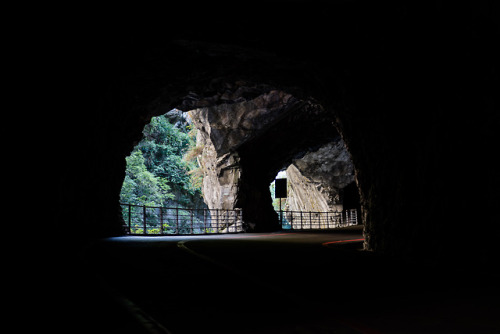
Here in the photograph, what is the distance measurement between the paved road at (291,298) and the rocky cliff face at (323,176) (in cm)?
2222

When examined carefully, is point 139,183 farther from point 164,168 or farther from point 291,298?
point 291,298

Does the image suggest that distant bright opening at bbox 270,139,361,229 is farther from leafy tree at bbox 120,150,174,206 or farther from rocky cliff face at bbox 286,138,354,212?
leafy tree at bbox 120,150,174,206

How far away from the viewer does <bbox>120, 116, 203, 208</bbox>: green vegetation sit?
88.5 feet

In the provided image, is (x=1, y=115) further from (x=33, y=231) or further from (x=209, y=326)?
(x=209, y=326)

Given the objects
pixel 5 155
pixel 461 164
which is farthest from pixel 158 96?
pixel 461 164

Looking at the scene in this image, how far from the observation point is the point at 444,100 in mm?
4949

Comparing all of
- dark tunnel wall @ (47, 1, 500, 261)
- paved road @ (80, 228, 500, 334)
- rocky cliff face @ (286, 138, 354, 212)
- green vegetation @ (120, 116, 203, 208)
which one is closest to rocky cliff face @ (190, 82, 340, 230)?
rocky cliff face @ (286, 138, 354, 212)

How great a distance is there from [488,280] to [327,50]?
4.45 metres

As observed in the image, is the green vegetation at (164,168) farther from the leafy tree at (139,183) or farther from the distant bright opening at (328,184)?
the distant bright opening at (328,184)

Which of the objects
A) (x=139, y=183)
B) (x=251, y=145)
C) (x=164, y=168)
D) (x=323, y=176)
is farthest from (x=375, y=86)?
(x=164, y=168)

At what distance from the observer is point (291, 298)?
307 cm

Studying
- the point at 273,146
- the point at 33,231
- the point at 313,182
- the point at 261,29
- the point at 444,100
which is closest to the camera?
the point at 444,100

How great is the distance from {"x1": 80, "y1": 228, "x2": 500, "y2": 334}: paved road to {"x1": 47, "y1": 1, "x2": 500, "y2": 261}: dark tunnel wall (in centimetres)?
106

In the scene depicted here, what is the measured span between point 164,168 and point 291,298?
2872cm
